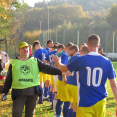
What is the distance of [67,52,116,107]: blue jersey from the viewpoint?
3447mm

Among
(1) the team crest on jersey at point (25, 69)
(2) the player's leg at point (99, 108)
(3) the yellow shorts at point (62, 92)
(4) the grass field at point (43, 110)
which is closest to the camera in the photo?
(2) the player's leg at point (99, 108)

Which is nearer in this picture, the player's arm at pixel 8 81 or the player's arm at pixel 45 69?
the player's arm at pixel 8 81

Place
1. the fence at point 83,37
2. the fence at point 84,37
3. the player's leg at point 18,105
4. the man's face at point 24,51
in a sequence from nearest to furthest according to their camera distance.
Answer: the player's leg at point 18,105 → the man's face at point 24,51 → the fence at point 83,37 → the fence at point 84,37

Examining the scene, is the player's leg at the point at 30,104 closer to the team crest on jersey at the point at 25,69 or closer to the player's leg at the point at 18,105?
the player's leg at the point at 18,105

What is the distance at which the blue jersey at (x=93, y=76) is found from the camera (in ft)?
11.3

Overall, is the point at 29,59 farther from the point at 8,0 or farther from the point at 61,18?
the point at 61,18

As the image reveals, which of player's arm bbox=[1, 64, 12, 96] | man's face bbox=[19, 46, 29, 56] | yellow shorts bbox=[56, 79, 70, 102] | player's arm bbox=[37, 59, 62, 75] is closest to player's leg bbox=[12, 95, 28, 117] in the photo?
player's arm bbox=[1, 64, 12, 96]

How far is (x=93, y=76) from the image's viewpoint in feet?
11.4

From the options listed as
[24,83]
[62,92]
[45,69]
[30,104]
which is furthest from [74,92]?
[24,83]

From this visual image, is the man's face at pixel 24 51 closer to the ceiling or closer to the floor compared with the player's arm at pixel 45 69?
closer to the ceiling

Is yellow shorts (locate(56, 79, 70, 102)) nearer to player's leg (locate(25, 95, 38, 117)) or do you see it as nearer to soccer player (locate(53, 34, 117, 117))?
player's leg (locate(25, 95, 38, 117))

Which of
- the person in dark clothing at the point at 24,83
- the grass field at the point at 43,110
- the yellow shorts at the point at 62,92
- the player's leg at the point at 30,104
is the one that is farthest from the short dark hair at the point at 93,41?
the grass field at the point at 43,110

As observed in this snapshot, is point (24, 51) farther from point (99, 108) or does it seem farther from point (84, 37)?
point (84, 37)

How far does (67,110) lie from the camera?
5.62 metres
